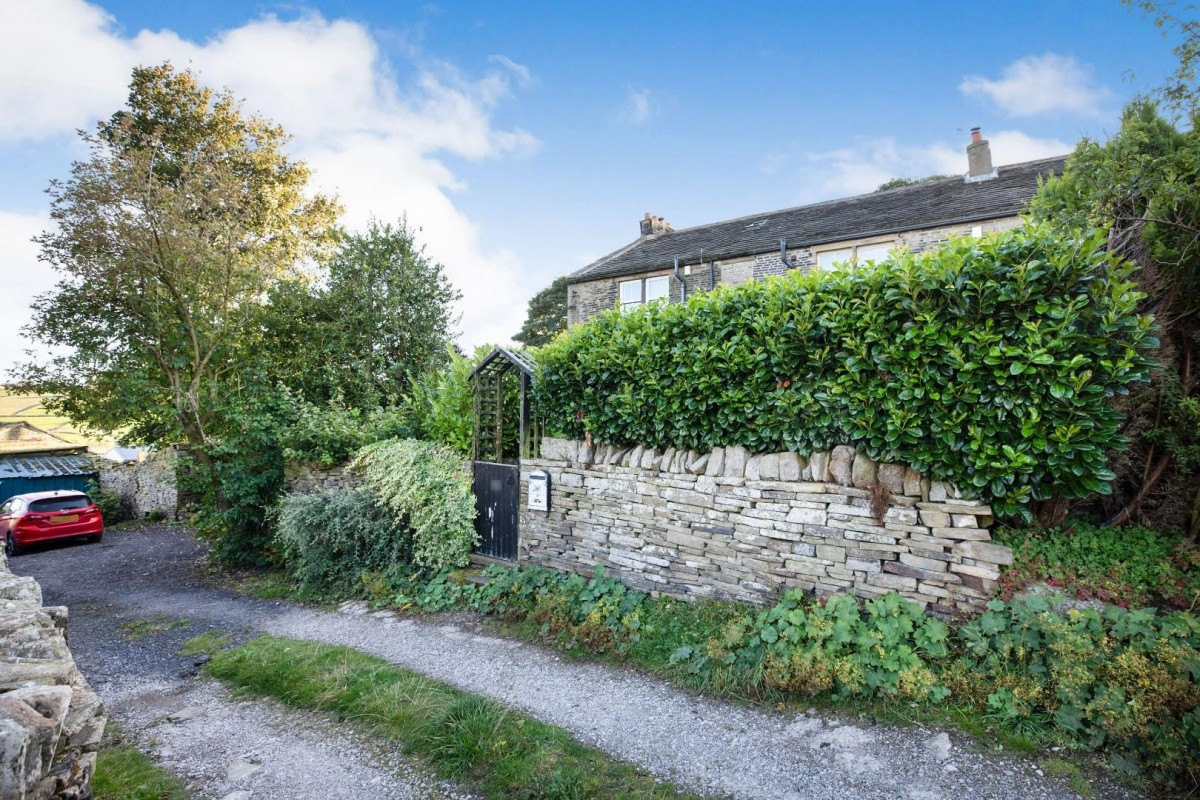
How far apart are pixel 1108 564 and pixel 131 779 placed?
23.1 ft

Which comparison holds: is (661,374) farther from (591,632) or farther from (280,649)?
(280,649)

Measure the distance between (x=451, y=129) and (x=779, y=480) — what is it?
321 inches

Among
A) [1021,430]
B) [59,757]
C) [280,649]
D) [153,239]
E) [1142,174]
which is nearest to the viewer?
[59,757]

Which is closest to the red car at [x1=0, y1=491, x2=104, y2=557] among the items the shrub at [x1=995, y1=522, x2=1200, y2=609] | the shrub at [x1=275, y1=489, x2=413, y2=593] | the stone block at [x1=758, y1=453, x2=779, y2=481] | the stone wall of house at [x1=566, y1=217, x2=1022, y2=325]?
the shrub at [x1=275, y1=489, x2=413, y2=593]

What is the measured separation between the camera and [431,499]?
7723 mm

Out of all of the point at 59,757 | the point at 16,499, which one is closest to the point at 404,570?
the point at 59,757

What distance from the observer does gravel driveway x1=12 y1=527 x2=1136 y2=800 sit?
3.23m

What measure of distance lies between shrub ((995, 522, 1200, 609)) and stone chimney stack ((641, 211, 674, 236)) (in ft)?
56.2

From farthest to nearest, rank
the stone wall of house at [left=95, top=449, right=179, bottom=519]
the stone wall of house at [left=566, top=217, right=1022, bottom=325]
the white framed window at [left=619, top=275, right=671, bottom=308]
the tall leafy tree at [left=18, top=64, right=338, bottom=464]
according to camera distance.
Answer: 1. the stone wall of house at [left=95, top=449, right=179, bottom=519]
2. the white framed window at [left=619, top=275, right=671, bottom=308]
3. the stone wall of house at [left=566, top=217, right=1022, bottom=325]
4. the tall leafy tree at [left=18, top=64, right=338, bottom=464]

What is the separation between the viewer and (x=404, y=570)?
25.0 ft

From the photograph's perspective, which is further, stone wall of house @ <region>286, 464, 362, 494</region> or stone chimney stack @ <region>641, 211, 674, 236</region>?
stone chimney stack @ <region>641, 211, 674, 236</region>

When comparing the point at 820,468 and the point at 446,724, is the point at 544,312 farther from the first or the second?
the point at 446,724

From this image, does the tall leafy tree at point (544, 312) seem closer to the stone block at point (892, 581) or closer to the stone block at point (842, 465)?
the stone block at point (842, 465)

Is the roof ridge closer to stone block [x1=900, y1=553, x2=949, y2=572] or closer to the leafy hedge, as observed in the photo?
the leafy hedge
